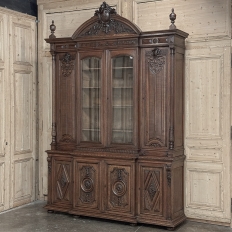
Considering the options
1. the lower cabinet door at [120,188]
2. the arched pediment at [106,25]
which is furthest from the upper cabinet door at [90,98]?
the lower cabinet door at [120,188]

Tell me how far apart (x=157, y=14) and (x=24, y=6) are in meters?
2.04

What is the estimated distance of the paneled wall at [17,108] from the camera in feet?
19.5

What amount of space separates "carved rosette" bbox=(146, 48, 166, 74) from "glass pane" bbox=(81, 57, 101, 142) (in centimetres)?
70

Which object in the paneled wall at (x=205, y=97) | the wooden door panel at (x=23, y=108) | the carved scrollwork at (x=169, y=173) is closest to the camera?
the carved scrollwork at (x=169, y=173)

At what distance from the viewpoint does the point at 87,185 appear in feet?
18.5

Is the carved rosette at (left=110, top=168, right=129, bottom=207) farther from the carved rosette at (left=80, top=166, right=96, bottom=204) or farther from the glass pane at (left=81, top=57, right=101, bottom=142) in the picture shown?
the glass pane at (left=81, top=57, right=101, bottom=142)

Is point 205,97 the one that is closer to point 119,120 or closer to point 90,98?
point 119,120

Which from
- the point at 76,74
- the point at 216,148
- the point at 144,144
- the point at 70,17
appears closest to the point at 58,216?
the point at 144,144

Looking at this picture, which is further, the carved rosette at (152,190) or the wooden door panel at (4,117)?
the wooden door panel at (4,117)

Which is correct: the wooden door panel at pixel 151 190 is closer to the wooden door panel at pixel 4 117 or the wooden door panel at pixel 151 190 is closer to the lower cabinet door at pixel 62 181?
the lower cabinet door at pixel 62 181

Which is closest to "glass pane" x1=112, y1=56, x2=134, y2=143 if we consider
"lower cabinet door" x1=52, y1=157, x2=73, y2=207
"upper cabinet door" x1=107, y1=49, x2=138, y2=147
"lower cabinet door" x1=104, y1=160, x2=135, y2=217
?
"upper cabinet door" x1=107, y1=49, x2=138, y2=147

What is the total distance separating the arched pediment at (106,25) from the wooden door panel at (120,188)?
5.44ft

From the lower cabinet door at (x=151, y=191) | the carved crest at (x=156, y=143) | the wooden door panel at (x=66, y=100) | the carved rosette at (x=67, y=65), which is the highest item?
the carved rosette at (x=67, y=65)

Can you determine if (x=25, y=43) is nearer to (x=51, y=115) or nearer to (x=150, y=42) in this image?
(x=51, y=115)
